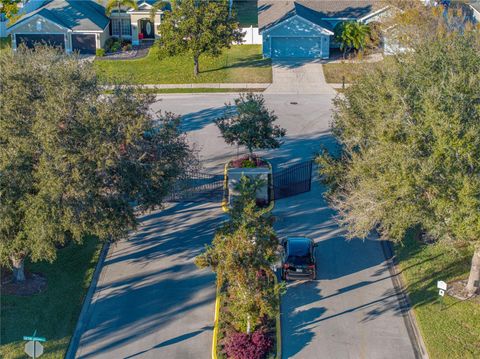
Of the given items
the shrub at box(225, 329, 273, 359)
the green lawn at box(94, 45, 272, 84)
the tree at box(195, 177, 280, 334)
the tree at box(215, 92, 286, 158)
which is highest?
the green lawn at box(94, 45, 272, 84)

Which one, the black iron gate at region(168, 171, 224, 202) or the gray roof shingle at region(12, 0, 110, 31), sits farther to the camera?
the gray roof shingle at region(12, 0, 110, 31)

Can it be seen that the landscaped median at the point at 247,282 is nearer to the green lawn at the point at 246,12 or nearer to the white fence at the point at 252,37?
the white fence at the point at 252,37

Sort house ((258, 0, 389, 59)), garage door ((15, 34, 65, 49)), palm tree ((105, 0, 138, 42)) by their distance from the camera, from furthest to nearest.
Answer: palm tree ((105, 0, 138, 42))
garage door ((15, 34, 65, 49))
house ((258, 0, 389, 59))

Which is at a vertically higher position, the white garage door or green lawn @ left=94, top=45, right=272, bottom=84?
the white garage door

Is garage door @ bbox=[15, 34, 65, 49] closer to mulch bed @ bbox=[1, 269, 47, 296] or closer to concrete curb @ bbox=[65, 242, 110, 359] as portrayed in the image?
concrete curb @ bbox=[65, 242, 110, 359]

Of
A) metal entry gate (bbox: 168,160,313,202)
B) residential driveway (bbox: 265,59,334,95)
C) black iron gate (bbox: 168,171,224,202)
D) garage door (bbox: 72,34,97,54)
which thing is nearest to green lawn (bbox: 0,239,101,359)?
black iron gate (bbox: 168,171,224,202)

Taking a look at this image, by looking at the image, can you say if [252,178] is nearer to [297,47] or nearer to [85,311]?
[85,311]

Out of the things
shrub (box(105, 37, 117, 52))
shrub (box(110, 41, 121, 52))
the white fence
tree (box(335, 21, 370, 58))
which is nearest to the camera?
tree (box(335, 21, 370, 58))
